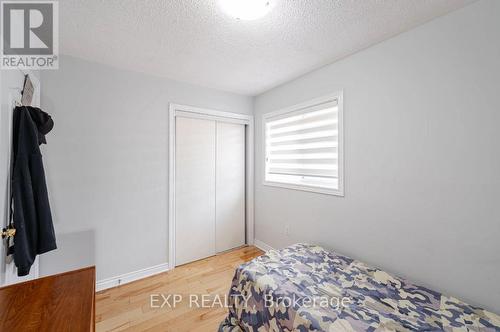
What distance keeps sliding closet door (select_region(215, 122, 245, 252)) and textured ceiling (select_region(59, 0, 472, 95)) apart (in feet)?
3.31

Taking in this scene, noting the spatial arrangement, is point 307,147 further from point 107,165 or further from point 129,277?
point 129,277

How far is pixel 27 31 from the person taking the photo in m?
1.49

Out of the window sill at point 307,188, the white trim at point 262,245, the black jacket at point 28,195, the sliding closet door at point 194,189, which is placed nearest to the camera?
the black jacket at point 28,195

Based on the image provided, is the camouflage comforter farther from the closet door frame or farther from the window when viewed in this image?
the closet door frame

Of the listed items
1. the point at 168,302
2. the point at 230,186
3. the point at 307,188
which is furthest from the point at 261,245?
the point at 168,302

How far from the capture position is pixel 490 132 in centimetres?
126

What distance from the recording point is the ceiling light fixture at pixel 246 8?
129 cm

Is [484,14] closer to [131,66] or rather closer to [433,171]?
[433,171]

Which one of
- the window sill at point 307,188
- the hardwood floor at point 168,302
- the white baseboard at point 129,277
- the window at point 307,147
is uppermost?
the window at point 307,147

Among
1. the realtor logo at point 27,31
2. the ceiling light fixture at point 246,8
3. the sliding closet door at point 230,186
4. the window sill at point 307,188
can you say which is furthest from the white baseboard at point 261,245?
the realtor logo at point 27,31

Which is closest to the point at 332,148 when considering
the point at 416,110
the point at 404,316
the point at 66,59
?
the point at 416,110

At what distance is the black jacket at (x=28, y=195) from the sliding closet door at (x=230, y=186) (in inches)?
71.9

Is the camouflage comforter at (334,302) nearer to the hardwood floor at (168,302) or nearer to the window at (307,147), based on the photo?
the hardwood floor at (168,302)

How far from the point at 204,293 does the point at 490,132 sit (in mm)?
2578
